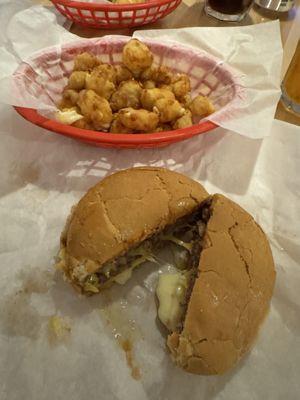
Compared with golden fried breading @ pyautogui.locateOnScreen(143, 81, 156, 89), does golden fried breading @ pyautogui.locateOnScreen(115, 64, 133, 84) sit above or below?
above

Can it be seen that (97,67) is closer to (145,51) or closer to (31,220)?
(145,51)

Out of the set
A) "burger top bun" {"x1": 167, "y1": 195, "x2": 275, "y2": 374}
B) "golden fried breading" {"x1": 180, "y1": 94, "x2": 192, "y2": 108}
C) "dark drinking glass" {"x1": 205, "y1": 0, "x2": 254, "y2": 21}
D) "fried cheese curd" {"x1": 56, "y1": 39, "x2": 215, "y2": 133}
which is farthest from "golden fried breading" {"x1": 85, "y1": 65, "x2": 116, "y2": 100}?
"dark drinking glass" {"x1": 205, "y1": 0, "x2": 254, "y2": 21}

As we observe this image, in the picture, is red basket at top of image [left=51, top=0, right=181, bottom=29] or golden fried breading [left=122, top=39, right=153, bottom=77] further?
red basket at top of image [left=51, top=0, right=181, bottom=29]

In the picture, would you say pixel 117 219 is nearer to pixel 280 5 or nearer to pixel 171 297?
pixel 171 297

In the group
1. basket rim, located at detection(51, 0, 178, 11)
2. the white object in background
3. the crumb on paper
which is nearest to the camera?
the crumb on paper

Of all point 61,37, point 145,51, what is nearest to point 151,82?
point 145,51

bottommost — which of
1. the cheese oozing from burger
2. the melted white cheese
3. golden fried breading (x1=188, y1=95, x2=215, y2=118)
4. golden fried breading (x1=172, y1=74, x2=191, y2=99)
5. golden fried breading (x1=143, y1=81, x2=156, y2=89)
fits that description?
the cheese oozing from burger

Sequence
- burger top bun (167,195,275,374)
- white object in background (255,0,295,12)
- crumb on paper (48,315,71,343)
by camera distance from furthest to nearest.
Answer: white object in background (255,0,295,12) → crumb on paper (48,315,71,343) → burger top bun (167,195,275,374)

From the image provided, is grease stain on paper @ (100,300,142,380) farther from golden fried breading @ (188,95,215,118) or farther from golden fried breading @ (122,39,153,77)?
golden fried breading @ (122,39,153,77)
